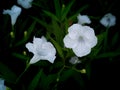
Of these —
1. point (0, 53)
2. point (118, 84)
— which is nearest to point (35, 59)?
point (0, 53)

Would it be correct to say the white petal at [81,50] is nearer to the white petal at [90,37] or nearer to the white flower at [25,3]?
the white petal at [90,37]

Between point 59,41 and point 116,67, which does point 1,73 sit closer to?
point 59,41

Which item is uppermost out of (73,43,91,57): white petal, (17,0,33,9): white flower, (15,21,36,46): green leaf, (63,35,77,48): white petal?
(17,0,33,9): white flower

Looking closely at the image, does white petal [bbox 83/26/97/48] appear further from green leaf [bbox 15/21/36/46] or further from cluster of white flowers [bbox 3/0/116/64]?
green leaf [bbox 15/21/36/46]

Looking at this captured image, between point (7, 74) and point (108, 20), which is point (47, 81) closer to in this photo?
point (7, 74)

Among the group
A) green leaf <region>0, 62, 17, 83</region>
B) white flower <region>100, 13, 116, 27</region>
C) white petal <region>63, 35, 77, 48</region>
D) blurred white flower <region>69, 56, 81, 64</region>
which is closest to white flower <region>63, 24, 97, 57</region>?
white petal <region>63, 35, 77, 48</region>

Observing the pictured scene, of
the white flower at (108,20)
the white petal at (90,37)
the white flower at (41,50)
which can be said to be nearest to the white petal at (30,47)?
the white flower at (41,50)

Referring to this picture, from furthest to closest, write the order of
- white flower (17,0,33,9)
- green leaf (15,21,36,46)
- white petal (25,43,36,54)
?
white flower (17,0,33,9), green leaf (15,21,36,46), white petal (25,43,36,54)

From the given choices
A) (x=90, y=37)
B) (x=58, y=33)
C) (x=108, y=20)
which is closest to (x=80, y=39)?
(x=90, y=37)
